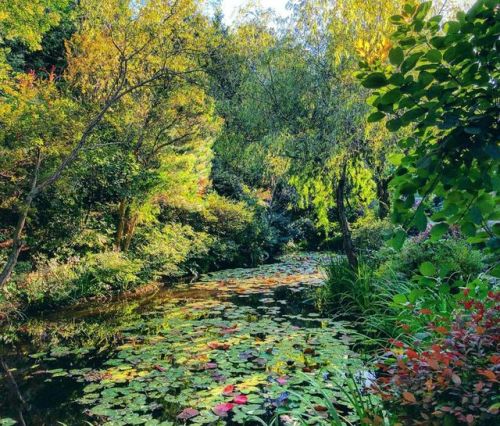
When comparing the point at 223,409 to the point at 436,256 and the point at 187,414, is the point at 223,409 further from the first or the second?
the point at 436,256

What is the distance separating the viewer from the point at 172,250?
33.3 feet

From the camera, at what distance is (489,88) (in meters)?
1.02

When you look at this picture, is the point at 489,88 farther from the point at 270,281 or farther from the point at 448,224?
the point at 270,281

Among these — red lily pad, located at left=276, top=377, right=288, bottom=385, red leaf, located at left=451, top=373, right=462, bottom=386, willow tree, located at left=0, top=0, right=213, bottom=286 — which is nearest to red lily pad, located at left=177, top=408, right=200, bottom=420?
red lily pad, located at left=276, top=377, right=288, bottom=385

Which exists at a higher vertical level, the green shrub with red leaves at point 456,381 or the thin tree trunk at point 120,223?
the thin tree trunk at point 120,223

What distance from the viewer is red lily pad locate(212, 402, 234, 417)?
10.6 ft

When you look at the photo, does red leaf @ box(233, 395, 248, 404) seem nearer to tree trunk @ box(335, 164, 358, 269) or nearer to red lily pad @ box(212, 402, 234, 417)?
red lily pad @ box(212, 402, 234, 417)

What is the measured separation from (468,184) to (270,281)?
358 inches

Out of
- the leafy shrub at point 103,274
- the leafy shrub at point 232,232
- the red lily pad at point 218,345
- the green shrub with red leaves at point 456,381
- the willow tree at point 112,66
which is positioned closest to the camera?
the green shrub with red leaves at point 456,381

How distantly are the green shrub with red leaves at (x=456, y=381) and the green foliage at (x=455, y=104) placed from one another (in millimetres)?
568

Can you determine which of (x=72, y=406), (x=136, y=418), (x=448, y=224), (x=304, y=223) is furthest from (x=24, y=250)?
(x=304, y=223)

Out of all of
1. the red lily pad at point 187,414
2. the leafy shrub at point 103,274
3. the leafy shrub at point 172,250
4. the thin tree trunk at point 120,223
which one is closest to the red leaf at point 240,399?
the red lily pad at point 187,414

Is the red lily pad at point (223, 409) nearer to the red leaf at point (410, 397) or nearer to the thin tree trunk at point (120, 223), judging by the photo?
the red leaf at point (410, 397)

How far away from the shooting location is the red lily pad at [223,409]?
3.22 metres
